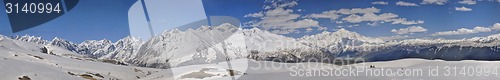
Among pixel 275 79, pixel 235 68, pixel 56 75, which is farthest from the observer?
pixel 235 68

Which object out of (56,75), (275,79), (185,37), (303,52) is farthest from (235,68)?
(185,37)

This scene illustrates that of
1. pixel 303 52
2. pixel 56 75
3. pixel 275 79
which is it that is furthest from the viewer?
pixel 303 52

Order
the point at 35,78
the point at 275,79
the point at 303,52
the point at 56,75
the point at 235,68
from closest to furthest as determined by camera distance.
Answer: the point at 275,79 → the point at 35,78 → the point at 56,75 → the point at 235,68 → the point at 303,52

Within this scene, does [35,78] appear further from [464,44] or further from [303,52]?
[303,52]

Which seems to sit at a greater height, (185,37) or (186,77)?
(185,37)

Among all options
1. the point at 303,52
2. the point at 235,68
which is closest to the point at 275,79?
the point at 235,68

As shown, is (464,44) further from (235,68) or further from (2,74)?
(2,74)

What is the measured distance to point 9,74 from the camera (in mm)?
22625

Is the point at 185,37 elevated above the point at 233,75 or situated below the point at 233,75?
above

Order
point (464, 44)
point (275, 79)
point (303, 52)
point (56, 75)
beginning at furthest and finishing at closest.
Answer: point (303, 52) → point (464, 44) → point (56, 75) → point (275, 79)

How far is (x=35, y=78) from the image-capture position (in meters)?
22.5

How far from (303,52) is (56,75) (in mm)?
118070

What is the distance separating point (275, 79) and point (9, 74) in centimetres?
1313

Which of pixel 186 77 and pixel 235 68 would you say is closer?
pixel 186 77
